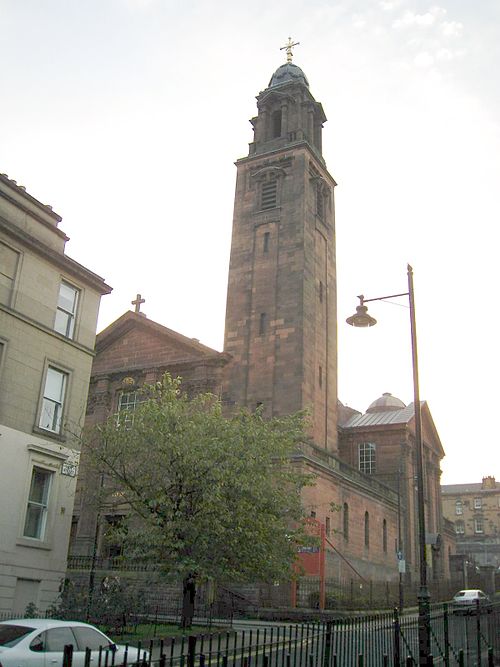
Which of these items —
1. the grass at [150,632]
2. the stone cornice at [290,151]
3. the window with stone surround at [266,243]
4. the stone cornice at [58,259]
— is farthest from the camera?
the stone cornice at [290,151]

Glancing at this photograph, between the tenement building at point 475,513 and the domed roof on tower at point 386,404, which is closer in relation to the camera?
the domed roof on tower at point 386,404

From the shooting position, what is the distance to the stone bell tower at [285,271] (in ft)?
128

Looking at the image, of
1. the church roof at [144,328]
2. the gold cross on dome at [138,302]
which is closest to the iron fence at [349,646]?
the church roof at [144,328]

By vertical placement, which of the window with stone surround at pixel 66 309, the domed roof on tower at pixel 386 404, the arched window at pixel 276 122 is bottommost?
the window with stone surround at pixel 66 309

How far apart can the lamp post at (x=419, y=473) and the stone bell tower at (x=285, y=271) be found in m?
17.8

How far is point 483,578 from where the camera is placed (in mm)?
52250

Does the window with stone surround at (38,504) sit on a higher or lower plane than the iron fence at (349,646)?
higher

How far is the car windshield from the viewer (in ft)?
39.8

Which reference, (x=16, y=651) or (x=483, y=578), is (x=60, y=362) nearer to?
(x=16, y=651)

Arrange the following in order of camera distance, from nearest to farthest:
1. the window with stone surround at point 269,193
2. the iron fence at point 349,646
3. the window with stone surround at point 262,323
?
the iron fence at point 349,646 < the window with stone surround at point 262,323 < the window with stone surround at point 269,193

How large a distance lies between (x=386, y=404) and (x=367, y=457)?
1423 cm

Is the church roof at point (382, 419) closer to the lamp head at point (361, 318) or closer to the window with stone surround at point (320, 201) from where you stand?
the window with stone surround at point (320, 201)

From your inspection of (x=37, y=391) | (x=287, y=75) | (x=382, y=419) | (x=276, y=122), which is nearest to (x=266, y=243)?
(x=276, y=122)

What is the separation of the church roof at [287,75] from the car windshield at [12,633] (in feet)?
143
